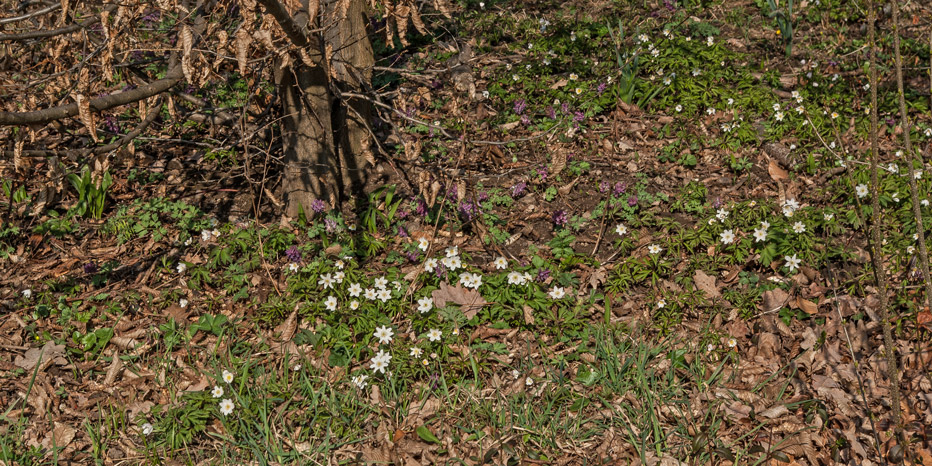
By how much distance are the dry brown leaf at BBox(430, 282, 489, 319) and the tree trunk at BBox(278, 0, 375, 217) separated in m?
1.03

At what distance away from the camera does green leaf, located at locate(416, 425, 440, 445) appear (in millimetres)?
3402

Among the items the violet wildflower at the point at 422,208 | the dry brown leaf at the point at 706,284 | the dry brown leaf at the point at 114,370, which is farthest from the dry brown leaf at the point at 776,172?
the dry brown leaf at the point at 114,370

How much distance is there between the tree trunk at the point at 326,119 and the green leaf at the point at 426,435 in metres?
1.81

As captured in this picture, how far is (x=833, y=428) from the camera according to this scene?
3.37 metres

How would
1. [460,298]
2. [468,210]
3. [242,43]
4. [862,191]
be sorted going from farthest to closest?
[468,210] → [862,191] → [460,298] → [242,43]

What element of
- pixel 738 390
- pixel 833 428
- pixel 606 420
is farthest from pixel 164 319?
pixel 833 428

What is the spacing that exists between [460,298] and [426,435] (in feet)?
2.98

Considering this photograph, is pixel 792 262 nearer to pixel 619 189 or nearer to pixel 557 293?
pixel 619 189

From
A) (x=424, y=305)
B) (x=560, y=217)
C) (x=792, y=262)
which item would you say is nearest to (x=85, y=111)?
(x=424, y=305)

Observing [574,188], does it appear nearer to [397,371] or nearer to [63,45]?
[397,371]

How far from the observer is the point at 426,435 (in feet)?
11.2

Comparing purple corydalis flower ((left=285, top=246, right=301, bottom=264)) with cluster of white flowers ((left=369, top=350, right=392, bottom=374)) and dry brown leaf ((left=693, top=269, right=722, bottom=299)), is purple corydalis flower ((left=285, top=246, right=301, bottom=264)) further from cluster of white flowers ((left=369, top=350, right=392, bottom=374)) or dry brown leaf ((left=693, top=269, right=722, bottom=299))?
dry brown leaf ((left=693, top=269, right=722, bottom=299))

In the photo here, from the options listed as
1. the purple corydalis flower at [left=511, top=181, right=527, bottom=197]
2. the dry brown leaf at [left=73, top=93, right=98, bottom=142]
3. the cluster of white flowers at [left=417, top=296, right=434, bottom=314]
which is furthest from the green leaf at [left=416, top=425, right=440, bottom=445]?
the dry brown leaf at [left=73, top=93, right=98, bottom=142]

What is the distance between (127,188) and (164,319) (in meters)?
1.48
